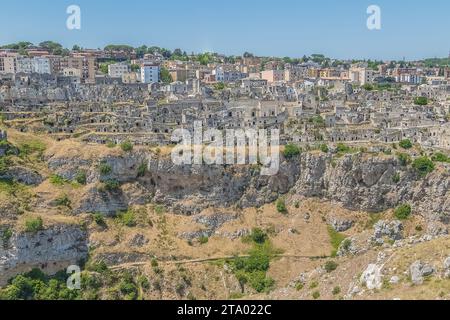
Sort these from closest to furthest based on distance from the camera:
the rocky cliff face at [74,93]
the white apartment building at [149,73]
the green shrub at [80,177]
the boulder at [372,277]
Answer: the boulder at [372,277] < the green shrub at [80,177] < the rocky cliff face at [74,93] < the white apartment building at [149,73]

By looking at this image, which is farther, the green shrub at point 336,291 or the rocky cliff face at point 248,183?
the rocky cliff face at point 248,183

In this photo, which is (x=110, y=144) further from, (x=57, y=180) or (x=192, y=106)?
(x=192, y=106)

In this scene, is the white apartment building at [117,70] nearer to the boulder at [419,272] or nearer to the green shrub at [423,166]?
the green shrub at [423,166]

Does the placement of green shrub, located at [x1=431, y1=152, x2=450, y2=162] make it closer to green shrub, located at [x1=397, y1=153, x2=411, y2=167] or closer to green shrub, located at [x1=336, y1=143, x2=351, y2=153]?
green shrub, located at [x1=397, y1=153, x2=411, y2=167]

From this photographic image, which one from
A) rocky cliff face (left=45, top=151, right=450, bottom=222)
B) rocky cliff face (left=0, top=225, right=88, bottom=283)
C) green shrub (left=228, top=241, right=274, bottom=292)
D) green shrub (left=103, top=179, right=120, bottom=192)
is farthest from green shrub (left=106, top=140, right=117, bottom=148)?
green shrub (left=228, top=241, right=274, bottom=292)

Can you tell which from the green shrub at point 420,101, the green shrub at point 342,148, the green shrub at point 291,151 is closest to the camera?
the green shrub at point 291,151

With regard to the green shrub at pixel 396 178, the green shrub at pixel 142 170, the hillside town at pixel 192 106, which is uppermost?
the hillside town at pixel 192 106

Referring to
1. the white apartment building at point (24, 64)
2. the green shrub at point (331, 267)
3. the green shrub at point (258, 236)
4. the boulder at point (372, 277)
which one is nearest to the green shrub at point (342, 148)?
the green shrub at point (258, 236)
